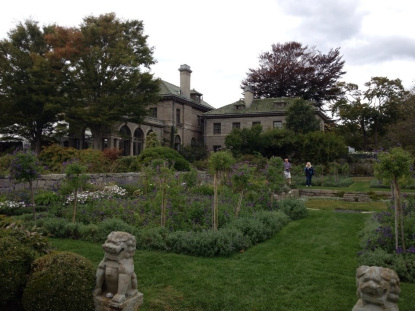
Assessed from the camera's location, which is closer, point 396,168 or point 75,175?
point 396,168

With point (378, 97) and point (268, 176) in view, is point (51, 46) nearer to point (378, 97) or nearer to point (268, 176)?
point (268, 176)

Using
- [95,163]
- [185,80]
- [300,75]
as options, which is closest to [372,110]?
Answer: [300,75]

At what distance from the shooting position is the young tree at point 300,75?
4197 cm

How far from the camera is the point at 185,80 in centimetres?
3891

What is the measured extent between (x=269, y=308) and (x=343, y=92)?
42.1 meters

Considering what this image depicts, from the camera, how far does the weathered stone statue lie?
12.7 ft

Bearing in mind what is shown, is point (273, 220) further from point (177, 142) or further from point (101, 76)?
point (177, 142)

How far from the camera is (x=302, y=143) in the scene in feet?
95.9

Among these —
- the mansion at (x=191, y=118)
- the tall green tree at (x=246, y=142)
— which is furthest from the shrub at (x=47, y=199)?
the tall green tree at (x=246, y=142)

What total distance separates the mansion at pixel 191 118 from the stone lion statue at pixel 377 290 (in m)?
29.8

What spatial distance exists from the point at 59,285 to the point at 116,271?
597mm

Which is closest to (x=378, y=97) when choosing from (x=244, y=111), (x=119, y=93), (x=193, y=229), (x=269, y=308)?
(x=244, y=111)

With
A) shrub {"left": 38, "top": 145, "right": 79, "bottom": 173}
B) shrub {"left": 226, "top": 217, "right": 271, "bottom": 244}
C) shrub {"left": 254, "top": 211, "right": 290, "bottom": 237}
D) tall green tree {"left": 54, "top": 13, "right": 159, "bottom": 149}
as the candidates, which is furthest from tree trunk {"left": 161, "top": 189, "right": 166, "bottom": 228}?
tall green tree {"left": 54, "top": 13, "right": 159, "bottom": 149}

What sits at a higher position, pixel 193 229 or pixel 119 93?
pixel 119 93
